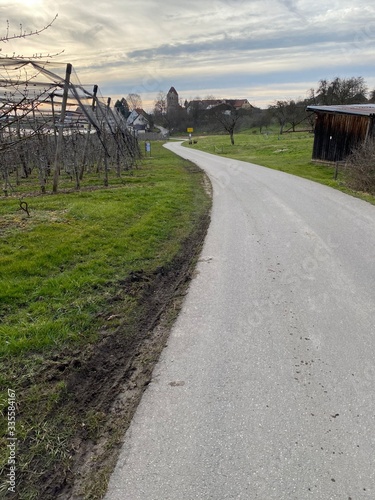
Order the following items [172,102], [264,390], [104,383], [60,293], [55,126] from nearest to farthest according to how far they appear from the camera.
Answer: [264,390]
[104,383]
[60,293]
[55,126]
[172,102]

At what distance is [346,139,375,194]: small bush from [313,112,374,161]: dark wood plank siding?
20.5 feet

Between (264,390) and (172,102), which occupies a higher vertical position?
(172,102)

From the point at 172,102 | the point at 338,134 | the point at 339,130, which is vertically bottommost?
the point at 338,134

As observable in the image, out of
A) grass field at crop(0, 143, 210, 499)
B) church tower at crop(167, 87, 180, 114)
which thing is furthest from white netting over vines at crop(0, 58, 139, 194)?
church tower at crop(167, 87, 180, 114)

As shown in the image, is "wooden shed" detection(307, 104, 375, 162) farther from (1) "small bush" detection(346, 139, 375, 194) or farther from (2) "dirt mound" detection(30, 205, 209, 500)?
(2) "dirt mound" detection(30, 205, 209, 500)

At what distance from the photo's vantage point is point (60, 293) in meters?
4.55

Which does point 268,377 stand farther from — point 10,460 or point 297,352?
point 10,460

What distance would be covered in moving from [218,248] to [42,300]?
3437 millimetres

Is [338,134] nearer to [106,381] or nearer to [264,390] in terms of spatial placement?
[264,390]

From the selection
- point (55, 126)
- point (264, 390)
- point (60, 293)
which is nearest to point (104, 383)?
point (264, 390)

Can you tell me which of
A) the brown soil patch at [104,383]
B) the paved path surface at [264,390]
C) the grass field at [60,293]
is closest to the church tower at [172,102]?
the grass field at [60,293]

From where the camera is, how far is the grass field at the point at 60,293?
8.34ft

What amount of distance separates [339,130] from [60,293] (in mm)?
20176

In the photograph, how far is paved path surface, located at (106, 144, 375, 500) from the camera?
2.20 m
